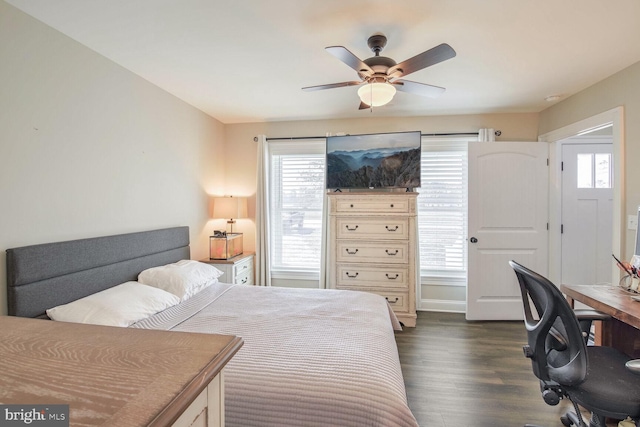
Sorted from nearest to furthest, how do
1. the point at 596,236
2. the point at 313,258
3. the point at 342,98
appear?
the point at 342,98
the point at 596,236
the point at 313,258

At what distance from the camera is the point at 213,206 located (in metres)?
3.86

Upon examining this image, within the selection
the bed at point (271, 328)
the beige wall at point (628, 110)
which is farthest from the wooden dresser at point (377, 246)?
the beige wall at point (628, 110)

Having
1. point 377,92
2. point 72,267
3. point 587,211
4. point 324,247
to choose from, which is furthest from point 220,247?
point 587,211

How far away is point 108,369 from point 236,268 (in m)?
2.91

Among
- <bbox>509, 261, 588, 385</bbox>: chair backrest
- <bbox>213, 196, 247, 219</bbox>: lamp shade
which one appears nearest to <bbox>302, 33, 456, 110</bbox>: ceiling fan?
<bbox>509, 261, 588, 385</bbox>: chair backrest

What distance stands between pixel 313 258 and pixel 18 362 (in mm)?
3450

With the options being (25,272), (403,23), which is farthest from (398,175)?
(25,272)

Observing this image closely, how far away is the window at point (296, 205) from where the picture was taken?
13.2ft

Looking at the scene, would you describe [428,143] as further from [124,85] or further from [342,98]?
[124,85]

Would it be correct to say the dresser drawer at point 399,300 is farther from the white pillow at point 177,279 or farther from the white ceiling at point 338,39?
the white ceiling at point 338,39

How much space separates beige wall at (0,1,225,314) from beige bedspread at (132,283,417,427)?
929 millimetres

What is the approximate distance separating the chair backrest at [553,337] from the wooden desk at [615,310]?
1.22 ft

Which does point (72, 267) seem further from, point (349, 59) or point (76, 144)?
point (349, 59)

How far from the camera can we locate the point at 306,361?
1.46m
